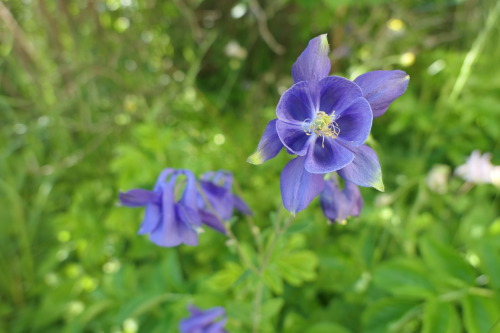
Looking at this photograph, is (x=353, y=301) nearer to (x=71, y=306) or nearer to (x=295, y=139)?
Result: (x=295, y=139)

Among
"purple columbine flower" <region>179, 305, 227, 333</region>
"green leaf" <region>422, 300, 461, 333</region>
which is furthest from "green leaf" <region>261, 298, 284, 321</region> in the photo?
"green leaf" <region>422, 300, 461, 333</region>

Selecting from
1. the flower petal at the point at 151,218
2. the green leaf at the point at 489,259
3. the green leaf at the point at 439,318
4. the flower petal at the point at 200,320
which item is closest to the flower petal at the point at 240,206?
the flower petal at the point at 151,218

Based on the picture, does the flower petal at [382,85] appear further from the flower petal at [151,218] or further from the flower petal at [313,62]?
the flower petal at [151,218]

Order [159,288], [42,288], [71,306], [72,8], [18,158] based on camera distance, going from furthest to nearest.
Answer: [72,8]
[18,158]
[42,288]
[71,306]
[159,288]

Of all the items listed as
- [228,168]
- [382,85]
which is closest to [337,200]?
[382,85]

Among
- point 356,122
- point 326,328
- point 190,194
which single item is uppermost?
point 356,122

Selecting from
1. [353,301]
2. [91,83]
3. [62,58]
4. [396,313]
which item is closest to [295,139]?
[396,313]

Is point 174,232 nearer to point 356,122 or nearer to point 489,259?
point 356,122
